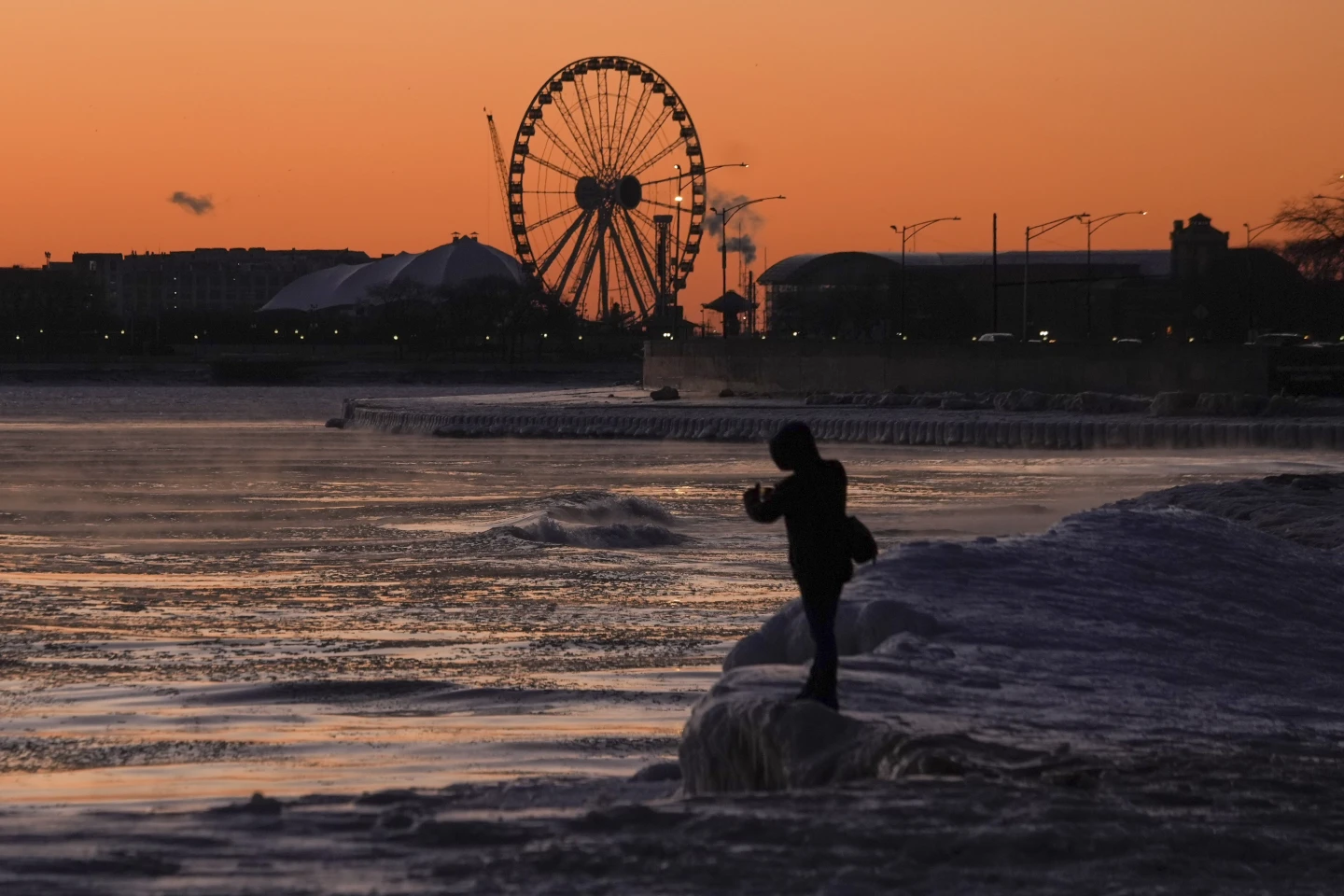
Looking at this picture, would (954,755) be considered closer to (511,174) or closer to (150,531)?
(150,531)

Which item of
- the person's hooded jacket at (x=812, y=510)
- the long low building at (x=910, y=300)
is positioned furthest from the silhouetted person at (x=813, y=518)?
the long low building at (x=910, y=300)

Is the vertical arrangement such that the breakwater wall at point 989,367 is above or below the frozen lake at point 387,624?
above

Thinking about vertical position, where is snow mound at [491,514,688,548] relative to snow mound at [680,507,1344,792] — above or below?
below

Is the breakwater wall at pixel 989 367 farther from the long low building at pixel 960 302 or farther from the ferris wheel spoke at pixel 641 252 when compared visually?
the long low building at pixel 960 302

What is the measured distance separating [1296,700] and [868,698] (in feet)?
9.85

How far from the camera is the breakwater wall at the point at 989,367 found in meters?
69.3

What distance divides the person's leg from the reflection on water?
1.54 meters

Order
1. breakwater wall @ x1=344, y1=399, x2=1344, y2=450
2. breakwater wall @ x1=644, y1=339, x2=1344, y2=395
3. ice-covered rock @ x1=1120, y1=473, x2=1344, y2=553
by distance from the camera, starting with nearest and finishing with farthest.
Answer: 1. ice-covered rock @ x1=1120, y1=473, x2=1344, y2=553
2. breakwater wall @ x1=344, y1=399, x2=1344, y2=450
3. breakwater wall @ x1=644, y1=339, x2=1344, y2=395

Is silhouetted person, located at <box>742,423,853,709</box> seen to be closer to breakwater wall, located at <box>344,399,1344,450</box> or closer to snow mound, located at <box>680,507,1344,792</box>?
snow mound, located at <box>680,507,1344,792</box>

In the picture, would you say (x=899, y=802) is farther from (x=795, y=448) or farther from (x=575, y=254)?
(x=575, y=254)

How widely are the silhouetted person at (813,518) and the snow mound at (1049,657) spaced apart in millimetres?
504

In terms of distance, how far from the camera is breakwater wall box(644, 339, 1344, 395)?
227 feet

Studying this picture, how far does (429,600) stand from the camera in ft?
61.2

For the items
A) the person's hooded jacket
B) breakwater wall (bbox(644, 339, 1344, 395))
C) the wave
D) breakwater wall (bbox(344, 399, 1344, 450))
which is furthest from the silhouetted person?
breakwater wall (bbox(644, 339, 1344, 395))
